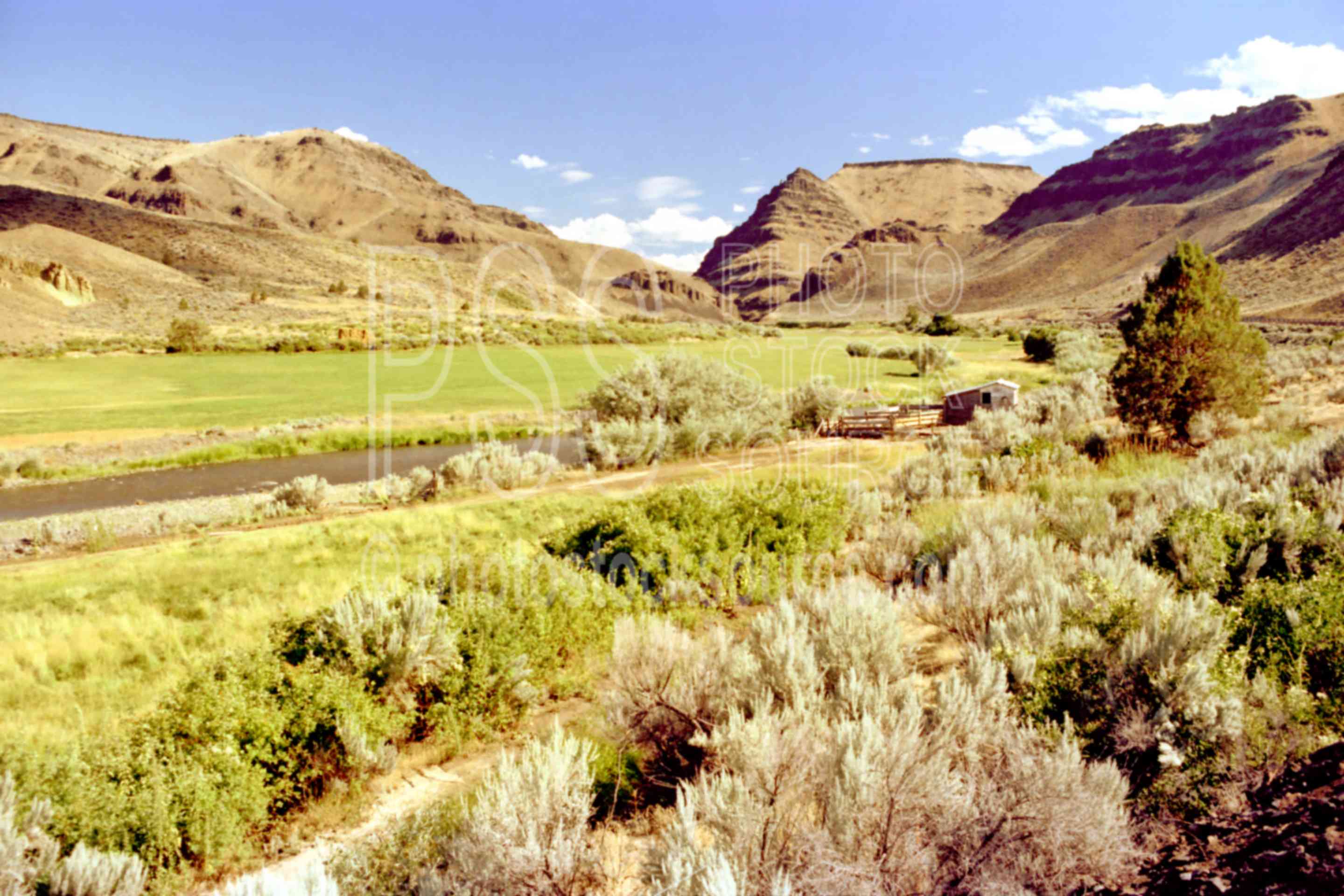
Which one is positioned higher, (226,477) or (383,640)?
(383,640)

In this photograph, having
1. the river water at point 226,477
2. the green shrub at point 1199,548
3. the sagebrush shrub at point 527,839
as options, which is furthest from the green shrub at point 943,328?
the sagebrush shrub at point 527,839

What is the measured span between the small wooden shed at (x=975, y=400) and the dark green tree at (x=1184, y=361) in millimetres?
6652

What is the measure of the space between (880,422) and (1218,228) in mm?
150474

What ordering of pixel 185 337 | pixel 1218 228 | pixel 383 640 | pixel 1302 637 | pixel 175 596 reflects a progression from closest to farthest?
pixel 1302 637
pixel 383 640
pixel 175 596
pixel 185 337
pixel 1218 228

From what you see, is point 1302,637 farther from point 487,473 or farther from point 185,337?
point 185,337

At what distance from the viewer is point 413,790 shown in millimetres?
4973

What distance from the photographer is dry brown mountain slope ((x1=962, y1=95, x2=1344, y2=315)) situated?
276 feet

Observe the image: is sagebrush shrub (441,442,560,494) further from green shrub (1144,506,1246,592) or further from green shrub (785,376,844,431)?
green shrub (1144,506,1246,592)

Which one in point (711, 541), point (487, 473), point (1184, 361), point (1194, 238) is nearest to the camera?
point (711, 541)

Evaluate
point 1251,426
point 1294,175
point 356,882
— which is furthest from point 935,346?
point 1294,175

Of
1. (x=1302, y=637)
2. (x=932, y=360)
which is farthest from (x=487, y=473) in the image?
(x=932, y=360)

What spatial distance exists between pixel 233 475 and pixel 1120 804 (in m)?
24.4

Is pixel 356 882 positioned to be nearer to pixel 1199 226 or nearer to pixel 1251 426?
pixel 1251 426

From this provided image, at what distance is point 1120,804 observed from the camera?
10.6ft
